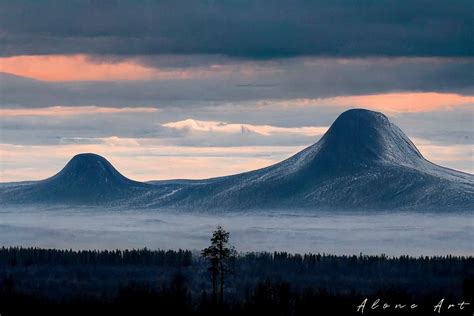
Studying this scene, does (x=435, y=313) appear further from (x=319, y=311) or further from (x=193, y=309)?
(x=193, y=309)

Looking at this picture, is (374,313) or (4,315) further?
(374,313)

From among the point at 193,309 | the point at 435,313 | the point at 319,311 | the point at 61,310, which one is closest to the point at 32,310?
the point at 61,310

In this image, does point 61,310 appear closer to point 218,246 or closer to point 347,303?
point 218,246

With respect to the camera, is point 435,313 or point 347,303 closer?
point 435,313

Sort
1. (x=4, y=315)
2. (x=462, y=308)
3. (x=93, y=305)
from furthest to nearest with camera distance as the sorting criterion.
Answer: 1. (x=93, y=305)
2. (x=462, y=308)
3. (x=4, y=315)

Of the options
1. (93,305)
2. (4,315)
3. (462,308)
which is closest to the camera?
(4,315)

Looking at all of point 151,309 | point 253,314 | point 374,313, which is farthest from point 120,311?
point 374,313

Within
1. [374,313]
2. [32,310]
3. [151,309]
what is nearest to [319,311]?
[374,313]

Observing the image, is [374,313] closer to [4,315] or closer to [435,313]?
[435,313]
